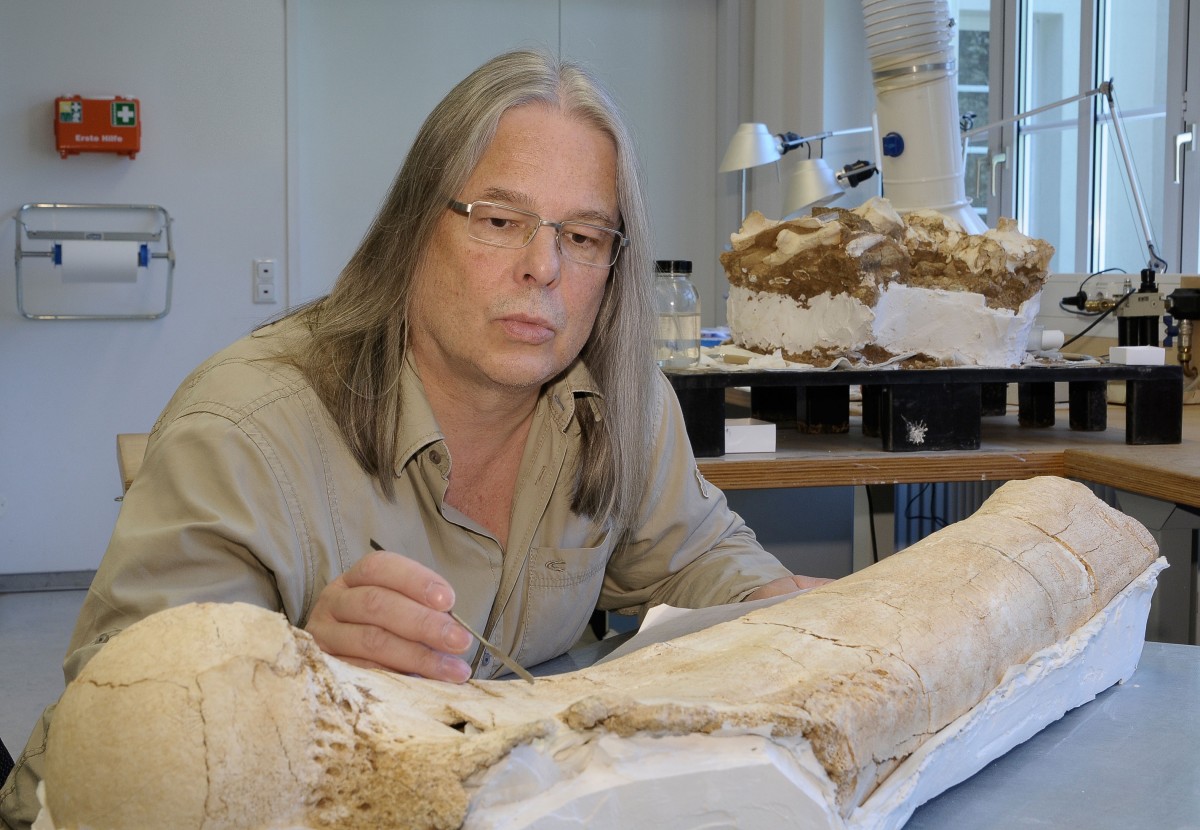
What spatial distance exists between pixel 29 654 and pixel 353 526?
9.02 feet

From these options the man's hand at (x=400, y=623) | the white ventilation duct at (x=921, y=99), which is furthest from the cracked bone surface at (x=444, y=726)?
the white ventilation duct at (x=921, y=99)

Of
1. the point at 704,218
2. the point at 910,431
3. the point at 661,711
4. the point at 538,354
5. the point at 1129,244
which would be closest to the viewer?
the point at 661,711

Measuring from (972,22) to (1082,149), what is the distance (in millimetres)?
862

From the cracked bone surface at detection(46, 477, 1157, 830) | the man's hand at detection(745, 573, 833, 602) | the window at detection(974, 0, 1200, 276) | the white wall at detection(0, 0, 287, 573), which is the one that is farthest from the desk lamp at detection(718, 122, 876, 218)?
the cracked bone surface at detection(46, 477, 1157, 830)

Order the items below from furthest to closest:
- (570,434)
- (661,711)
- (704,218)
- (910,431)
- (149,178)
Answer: (704,218) < (149,178) < (910,431) < (570,434) < (661,711)

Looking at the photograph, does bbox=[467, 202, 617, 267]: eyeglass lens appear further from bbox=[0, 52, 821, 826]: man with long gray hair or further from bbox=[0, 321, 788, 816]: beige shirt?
bbox=[0, 321, 788, 816]: beige shirt

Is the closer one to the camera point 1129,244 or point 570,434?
point 570,434

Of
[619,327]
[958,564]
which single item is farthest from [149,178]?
[958,564]

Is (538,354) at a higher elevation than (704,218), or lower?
lower

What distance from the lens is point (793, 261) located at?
1.88m

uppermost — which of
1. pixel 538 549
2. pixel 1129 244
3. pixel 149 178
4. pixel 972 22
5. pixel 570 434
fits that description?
pixel 972 22

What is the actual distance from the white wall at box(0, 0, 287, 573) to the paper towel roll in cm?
25

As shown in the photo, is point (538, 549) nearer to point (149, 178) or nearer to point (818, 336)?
point (818, 336)

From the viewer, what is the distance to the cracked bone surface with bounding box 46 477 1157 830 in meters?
0.56
